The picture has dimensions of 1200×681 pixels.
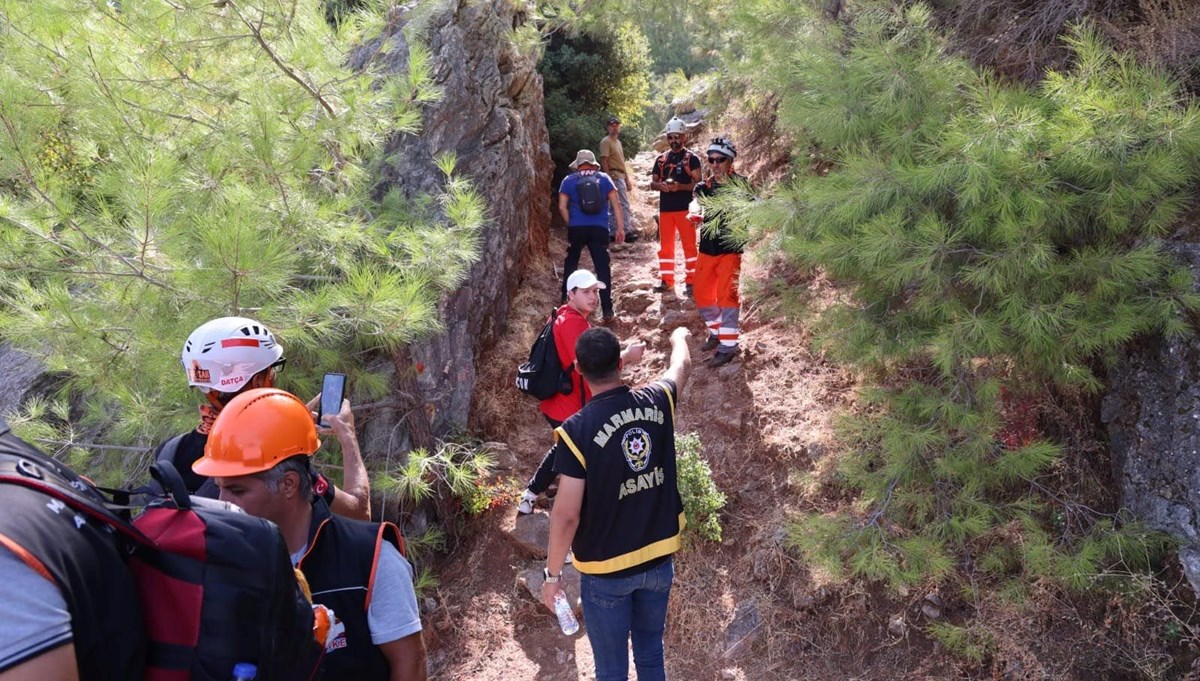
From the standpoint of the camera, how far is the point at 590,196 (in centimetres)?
731

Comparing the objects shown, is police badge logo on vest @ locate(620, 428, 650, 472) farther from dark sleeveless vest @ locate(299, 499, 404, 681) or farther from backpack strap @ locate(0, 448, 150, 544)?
backpack strap @ locate(0, 448, 150, 544)

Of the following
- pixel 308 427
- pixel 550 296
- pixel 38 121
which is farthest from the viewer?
pixel 550 296

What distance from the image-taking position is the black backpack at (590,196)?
24.0 feet

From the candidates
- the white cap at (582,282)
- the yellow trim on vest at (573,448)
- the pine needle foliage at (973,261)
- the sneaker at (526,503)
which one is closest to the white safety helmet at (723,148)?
the pine needle foliage at (973,261)

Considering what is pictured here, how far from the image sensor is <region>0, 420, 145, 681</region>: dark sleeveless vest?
1.12 metres

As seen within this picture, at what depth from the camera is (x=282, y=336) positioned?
3654 millimetres

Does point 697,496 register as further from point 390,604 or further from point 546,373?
point 390,604

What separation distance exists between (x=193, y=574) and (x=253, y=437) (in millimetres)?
652

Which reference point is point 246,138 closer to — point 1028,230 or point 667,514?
point 667,514

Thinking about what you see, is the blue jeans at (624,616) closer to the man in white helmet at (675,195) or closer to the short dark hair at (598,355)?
the short dark hair at (598,355)

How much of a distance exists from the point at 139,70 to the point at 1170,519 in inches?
218

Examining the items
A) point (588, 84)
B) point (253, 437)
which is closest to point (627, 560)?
point (253, 437)

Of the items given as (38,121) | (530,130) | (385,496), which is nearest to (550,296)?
(530,130)

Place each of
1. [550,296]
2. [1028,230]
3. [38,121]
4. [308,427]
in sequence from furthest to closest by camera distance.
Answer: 1. [550,296]
2. [38,121]
3. [1028,230]
4. [308,427]
